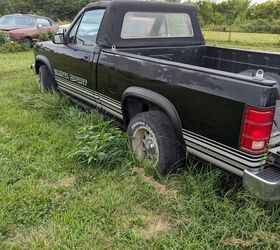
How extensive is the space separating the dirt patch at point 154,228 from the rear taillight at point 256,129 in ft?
2.88

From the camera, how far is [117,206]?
117 inches

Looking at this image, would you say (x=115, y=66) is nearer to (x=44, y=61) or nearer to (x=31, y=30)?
(x=44, y=61)

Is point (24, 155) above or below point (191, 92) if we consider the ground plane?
below

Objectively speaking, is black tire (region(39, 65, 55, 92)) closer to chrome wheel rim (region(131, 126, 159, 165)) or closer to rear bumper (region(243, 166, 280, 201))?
chrome wheel rim (region(131, 126, 159, 165))

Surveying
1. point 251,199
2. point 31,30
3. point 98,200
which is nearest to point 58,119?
point 98,200

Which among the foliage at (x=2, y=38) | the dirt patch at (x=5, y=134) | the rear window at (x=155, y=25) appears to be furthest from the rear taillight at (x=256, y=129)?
the foliage at (x=2, y=38)

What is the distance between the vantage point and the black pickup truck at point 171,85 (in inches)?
98.7

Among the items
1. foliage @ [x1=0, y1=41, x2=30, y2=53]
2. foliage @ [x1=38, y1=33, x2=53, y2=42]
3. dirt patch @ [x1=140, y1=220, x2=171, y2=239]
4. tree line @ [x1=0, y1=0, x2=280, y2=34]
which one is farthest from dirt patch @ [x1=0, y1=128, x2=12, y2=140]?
tree line @ [x1=0, y1=0, x2=280, y2=34]

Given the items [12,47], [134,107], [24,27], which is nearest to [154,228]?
[134,107]

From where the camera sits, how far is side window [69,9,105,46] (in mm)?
4336

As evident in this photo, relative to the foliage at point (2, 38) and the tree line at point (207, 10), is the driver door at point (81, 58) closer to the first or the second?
the foliage at point (2, 38)

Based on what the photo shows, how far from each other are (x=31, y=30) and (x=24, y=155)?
11.5 metres

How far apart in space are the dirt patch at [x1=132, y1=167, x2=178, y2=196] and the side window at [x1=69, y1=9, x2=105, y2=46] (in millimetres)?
1808

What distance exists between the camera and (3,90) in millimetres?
6703
